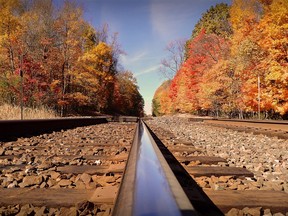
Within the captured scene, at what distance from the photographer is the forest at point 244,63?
56.9 ft

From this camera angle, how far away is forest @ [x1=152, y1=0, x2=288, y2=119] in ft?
56.9

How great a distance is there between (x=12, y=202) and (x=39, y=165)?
1.37 metres

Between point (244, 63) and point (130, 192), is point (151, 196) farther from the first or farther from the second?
point (244, 63)

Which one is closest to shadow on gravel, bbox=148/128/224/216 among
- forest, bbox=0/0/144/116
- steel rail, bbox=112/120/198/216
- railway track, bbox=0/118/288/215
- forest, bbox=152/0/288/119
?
railway track, bbox=0/118/288/215

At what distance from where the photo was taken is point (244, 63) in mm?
20359

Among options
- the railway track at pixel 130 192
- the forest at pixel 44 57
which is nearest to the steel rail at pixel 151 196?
the railway track at pixel 130 192

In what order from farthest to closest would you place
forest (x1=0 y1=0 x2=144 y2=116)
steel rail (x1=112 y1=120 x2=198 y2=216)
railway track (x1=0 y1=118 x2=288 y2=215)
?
forest (x1=0 y1=0 x2=144 y2=116) → railway track (x1=0 y1=118 x2=288 y2=215) → steel rail (x1=112 y1=120 x2=198 y2=216)

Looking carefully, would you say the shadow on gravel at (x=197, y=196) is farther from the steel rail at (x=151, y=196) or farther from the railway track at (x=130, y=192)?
the steel rail at (x=151, y=196)

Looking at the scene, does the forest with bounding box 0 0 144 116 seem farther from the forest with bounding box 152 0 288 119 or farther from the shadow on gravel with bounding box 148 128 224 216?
the shadow on gravel with bounding box 148 128 224 216

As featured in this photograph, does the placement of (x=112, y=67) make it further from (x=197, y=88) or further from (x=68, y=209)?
(x=68, y=209)

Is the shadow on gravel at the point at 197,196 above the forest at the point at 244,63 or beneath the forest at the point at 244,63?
beneath

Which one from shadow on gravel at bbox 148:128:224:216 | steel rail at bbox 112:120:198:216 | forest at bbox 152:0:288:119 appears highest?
forest at bbox 152:0:288:119

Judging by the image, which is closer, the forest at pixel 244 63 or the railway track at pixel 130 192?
the railway track at pixel 130 192

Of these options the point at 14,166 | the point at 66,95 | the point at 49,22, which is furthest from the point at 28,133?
the point at 49,22
